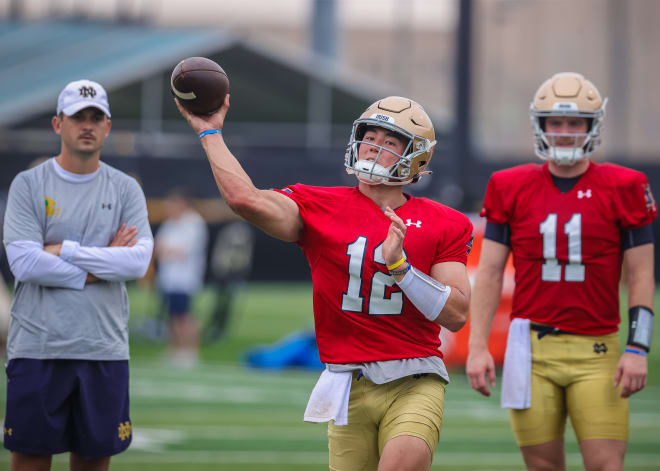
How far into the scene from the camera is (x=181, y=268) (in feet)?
41.7

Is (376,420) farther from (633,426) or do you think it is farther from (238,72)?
(238,72)

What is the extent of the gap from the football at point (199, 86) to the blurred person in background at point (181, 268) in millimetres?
8371

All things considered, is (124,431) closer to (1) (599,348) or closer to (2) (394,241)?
(2) (394,241)

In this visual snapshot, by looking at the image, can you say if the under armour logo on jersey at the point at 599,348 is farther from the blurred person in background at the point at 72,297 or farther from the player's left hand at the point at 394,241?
the blurred person in background at the point at 72,297

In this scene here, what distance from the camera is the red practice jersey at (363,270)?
424 centimetres

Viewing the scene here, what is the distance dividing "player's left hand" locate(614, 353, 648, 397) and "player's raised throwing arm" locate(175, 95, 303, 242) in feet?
5.26

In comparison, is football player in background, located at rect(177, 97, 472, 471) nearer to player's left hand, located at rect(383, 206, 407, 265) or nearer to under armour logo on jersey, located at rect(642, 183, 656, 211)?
player's left hand, located at rect(383, 206, 407, 265)

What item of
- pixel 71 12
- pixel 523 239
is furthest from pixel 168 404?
pixel 71 12

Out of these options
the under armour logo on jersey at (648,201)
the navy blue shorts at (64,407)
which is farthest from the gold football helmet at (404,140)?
the navy blue shorts at (64,407)

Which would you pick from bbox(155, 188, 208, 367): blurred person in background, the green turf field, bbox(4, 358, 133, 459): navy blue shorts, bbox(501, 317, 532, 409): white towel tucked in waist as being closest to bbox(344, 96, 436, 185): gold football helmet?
bbox(501, 317, 532, 409): white towel tucked in waist

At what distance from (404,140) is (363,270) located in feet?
1.80

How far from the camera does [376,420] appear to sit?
4238 mm

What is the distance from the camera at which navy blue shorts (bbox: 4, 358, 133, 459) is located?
4.91 meters

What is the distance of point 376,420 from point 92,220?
1.74m
